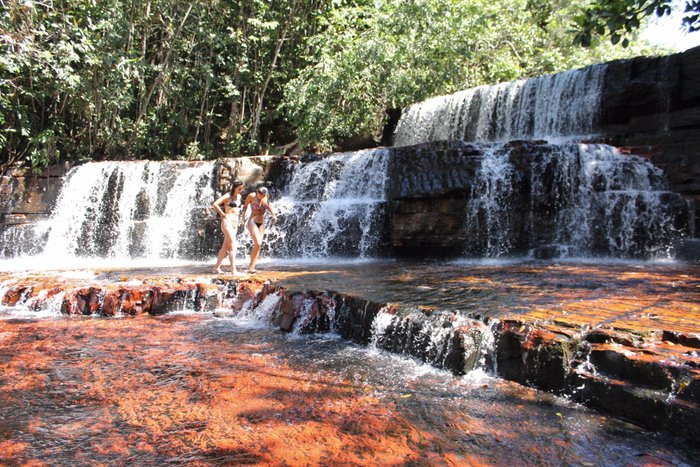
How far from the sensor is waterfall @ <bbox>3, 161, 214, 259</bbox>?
12.4 meters

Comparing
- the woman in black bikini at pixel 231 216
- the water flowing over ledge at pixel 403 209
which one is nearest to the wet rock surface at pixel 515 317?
the woman in black bikini at pixel 231 216

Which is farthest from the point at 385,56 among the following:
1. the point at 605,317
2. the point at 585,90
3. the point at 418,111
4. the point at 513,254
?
the point at 605,317

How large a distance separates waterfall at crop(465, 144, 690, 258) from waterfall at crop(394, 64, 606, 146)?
11.1 ft

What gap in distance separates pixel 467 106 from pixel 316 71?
488 cm

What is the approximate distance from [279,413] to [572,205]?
807cm

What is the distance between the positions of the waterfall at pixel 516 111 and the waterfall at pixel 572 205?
3.38 meters

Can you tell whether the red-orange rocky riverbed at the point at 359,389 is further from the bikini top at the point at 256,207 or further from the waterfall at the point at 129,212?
the waterfall at the point at 129,212

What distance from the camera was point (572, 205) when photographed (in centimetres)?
967

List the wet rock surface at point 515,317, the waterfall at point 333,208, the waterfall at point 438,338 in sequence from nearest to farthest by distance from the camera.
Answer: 1. the wet rock surface at point 515,317
2. the waterfall at point 438,338
3. the waterfall at point 333,208

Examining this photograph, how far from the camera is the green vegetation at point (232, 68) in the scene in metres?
15.0

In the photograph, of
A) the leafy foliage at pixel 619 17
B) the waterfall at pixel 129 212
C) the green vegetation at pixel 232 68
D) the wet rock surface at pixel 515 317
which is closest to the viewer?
the wet rock surface at pixel 515 317

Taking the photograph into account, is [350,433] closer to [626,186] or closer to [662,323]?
[662,323]

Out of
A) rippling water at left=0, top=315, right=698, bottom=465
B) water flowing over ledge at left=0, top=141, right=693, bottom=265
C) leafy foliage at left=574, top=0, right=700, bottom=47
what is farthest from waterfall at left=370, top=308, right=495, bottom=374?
water flowing over ledge at left=0, top=141, right=693, bottom=265

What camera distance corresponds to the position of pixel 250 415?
11.1ft
